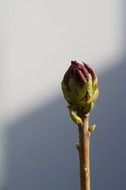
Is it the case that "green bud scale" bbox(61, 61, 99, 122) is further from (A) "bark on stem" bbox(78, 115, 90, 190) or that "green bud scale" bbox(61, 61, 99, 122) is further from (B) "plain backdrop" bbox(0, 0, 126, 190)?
(B) "plain backdrop" bbox(0, 0, 126, 190)

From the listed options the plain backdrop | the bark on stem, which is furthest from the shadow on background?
the bark on stem

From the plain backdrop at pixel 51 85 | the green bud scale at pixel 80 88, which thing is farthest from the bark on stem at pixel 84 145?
the plain backdrop at pixel 51 85

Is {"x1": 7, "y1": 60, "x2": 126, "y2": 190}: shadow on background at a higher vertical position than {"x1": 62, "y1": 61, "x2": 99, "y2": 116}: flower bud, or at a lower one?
higher

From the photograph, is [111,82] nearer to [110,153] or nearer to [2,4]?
[110,153]

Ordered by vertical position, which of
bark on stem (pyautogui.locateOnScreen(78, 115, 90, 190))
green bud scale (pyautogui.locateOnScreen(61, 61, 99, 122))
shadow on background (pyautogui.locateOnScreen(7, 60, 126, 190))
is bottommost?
bark on stem (pyautogui.locateOnScreen(78, 115, 90, 190))

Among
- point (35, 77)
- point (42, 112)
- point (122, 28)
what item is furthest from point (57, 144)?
point (122, 28)

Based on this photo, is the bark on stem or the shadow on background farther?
the shadow on background
